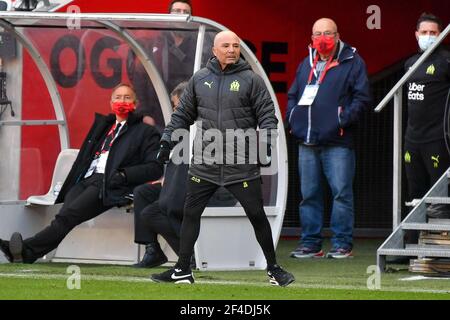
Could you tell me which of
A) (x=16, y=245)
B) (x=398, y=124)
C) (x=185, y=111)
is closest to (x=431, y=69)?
(x=398, y=124)

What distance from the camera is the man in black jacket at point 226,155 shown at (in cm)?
1055

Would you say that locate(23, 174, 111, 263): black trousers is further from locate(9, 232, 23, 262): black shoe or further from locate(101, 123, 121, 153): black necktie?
locate(101, 123, 121, 153): black necktie

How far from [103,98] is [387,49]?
3.52 meters

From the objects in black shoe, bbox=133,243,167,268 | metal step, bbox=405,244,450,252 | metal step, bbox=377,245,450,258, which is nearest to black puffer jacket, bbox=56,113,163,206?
black shoe, bbox=133,243,167,268

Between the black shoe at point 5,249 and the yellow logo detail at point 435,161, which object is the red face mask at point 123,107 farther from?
the yellow logo detail at point 435,161

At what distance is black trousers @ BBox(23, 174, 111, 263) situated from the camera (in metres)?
12.3

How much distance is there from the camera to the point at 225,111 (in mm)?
10602

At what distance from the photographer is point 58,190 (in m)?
13.1

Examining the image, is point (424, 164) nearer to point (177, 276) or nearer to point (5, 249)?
point (177, 276)

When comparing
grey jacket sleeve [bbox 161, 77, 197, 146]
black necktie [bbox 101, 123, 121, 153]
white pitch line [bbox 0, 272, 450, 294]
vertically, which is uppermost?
grey jacket sleeve [bbox 161, 77, 197, 146]

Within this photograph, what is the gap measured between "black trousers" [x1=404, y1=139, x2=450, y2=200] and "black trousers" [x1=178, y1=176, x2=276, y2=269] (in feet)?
8.54
